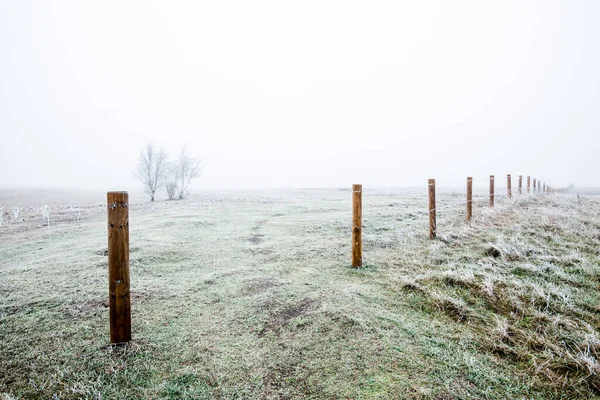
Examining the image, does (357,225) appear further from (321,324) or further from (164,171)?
(164,171)

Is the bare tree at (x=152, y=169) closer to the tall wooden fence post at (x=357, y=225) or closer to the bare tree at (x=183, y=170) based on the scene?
the bare tree at (x=183, y=170)

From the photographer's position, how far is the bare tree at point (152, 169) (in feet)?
96.6

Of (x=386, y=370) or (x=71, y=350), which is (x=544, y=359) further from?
(x=71, y=350)

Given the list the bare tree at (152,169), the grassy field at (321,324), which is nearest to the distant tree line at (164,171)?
the bare tree at (152,169)

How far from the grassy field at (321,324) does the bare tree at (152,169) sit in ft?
82.3

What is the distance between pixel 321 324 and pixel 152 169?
30782mm

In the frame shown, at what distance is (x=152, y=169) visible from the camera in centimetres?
2962

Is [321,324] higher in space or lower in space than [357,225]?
lower

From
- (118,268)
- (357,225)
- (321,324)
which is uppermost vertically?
(357,225)

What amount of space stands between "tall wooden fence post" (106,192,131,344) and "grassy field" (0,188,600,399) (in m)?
0.35

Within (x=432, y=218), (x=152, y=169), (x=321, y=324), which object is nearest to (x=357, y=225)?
(x=321, y=324)

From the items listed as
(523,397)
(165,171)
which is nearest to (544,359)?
(523,397)

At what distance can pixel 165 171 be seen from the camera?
100 feet

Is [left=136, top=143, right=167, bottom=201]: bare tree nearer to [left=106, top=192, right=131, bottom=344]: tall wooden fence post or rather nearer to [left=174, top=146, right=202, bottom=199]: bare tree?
[left=174, top=146, right=202, bottom=199]: bare tree
